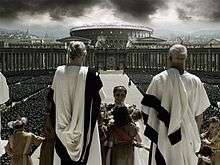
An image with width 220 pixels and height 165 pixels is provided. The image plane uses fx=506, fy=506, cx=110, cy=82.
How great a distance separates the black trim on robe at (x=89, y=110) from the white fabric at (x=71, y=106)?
0.03 metres

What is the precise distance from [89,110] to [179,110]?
2.31ft

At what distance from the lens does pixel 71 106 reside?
3.99m

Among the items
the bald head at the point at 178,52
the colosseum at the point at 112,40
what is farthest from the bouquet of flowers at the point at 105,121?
the colosseum at the point at 112,40

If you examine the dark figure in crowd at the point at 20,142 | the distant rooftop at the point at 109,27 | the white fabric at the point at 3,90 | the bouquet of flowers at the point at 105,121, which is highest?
the distant rooftop at the point at 109,27

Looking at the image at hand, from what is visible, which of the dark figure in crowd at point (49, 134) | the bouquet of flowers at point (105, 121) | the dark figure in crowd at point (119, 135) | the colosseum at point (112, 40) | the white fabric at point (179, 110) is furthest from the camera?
the colosseum at point (112, 40)

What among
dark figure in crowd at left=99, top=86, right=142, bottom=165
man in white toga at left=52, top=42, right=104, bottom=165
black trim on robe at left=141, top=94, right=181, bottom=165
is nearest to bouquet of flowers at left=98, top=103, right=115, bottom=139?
dark figure in crowd at left=99, top=86, right=142, bottom=165

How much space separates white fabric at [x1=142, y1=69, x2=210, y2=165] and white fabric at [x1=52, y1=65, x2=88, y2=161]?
0.51 m

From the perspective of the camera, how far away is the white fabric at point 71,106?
12.9 feet

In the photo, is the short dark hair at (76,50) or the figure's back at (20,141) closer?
the short dark hair at (76,50)

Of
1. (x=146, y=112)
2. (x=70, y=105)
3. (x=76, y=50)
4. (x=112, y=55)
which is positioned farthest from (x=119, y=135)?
(x=112, y=55)

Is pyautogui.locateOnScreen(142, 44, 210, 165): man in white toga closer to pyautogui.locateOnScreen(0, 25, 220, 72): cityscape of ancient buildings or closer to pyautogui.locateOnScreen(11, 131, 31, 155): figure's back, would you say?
pyautogui.locateOnScreen(11, 131, 31, 155): figure's back

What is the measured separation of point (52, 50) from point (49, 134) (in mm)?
73481

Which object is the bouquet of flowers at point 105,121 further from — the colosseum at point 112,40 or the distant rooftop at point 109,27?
the distant rooftop at point 109,27

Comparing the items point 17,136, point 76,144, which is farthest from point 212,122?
point 17,136
